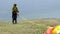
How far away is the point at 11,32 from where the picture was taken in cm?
1591

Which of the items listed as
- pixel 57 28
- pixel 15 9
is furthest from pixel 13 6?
pixel 57 28

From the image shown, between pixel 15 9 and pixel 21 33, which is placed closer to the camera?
pixel 21 33

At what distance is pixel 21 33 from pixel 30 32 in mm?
569

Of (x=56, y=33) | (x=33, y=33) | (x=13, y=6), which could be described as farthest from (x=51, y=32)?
(x=13, y=6)

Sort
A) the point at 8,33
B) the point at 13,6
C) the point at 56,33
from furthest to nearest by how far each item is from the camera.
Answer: the point at 13,6 < the point at 8,33 < the point at 56,33

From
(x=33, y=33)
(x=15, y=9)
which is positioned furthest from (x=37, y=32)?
(x=15, y=9)

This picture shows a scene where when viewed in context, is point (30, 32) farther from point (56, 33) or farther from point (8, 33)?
point (56, 33)

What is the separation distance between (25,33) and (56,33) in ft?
29.9

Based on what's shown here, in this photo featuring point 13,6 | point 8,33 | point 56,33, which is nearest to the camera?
point 56,33

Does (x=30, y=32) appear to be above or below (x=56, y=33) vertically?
below

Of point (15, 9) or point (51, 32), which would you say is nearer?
point (51, 32)

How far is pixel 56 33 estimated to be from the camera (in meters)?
6.60

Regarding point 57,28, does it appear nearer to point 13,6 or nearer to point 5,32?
point 5,32

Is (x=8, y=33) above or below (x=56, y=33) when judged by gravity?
below
